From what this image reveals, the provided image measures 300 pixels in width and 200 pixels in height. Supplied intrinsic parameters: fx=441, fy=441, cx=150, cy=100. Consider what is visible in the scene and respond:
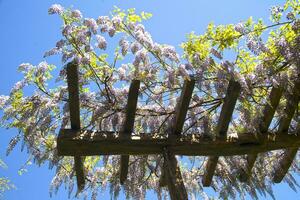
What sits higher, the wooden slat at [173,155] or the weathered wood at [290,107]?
the weathered wood at [290,107]

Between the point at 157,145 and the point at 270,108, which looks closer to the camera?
the point at 157,145

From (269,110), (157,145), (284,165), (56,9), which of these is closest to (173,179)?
(157,145)

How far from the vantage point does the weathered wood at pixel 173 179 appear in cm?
407

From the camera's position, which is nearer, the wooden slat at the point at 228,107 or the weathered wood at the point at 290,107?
the wooden slat at the point at 228,107

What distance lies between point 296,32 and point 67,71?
2.31m

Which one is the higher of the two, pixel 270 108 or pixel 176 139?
pixel 270 108

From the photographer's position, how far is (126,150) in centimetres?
425

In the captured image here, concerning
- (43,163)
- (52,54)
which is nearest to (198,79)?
(52,54)

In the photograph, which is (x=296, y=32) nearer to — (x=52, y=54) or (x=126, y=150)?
(x=126, y=150)

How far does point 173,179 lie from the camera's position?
419 cm

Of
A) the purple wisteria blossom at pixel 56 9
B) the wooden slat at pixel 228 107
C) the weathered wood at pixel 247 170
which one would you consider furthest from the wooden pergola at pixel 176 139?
the purple wisteria blossom at pixel 56 9

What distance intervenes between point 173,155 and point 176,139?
159mm

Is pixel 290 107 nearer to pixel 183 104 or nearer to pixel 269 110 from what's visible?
pixel 269 110

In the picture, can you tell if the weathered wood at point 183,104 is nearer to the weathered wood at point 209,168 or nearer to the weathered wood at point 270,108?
the weathered wood at point 209,168
